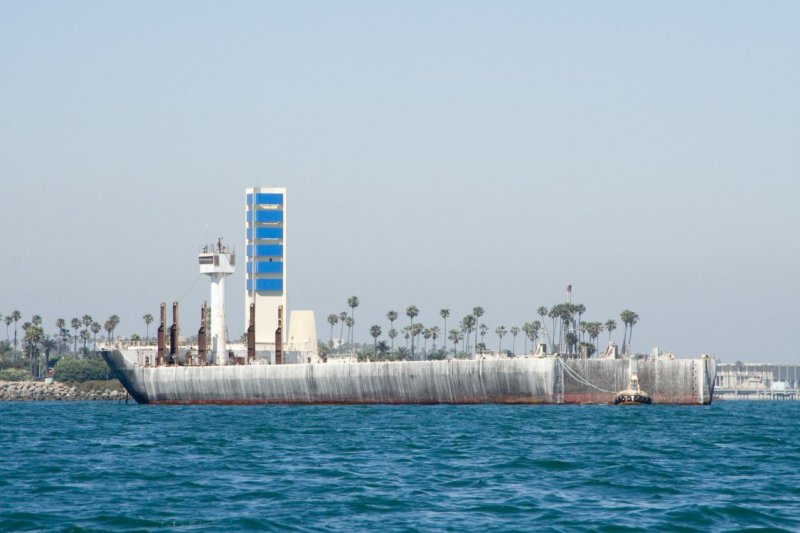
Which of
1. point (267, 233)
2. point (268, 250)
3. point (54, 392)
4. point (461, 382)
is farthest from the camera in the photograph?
point (54, 392)

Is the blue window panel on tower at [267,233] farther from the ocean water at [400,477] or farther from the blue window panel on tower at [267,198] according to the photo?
the ocean water at [400,477]

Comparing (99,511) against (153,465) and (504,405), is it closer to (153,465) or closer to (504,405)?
(153,465)

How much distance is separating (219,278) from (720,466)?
3307 inches

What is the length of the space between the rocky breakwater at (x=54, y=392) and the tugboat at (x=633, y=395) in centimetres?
9651

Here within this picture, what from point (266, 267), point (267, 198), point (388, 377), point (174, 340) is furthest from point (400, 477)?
point (266, 267)

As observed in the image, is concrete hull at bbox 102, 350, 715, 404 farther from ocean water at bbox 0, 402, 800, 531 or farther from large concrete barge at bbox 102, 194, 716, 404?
ocean water at bbox 0, 402, 800, 531

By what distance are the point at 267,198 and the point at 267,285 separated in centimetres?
1012

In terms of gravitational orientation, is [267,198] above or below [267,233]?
above

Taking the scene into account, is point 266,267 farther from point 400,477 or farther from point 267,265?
point 400,477

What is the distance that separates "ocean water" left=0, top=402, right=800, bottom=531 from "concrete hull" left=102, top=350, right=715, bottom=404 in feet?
98.2

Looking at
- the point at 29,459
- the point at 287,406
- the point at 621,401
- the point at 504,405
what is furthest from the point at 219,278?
the point at 29,459

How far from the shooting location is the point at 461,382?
10325cm

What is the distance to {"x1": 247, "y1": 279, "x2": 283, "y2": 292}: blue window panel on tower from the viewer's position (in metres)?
136

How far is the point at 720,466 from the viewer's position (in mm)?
44562
